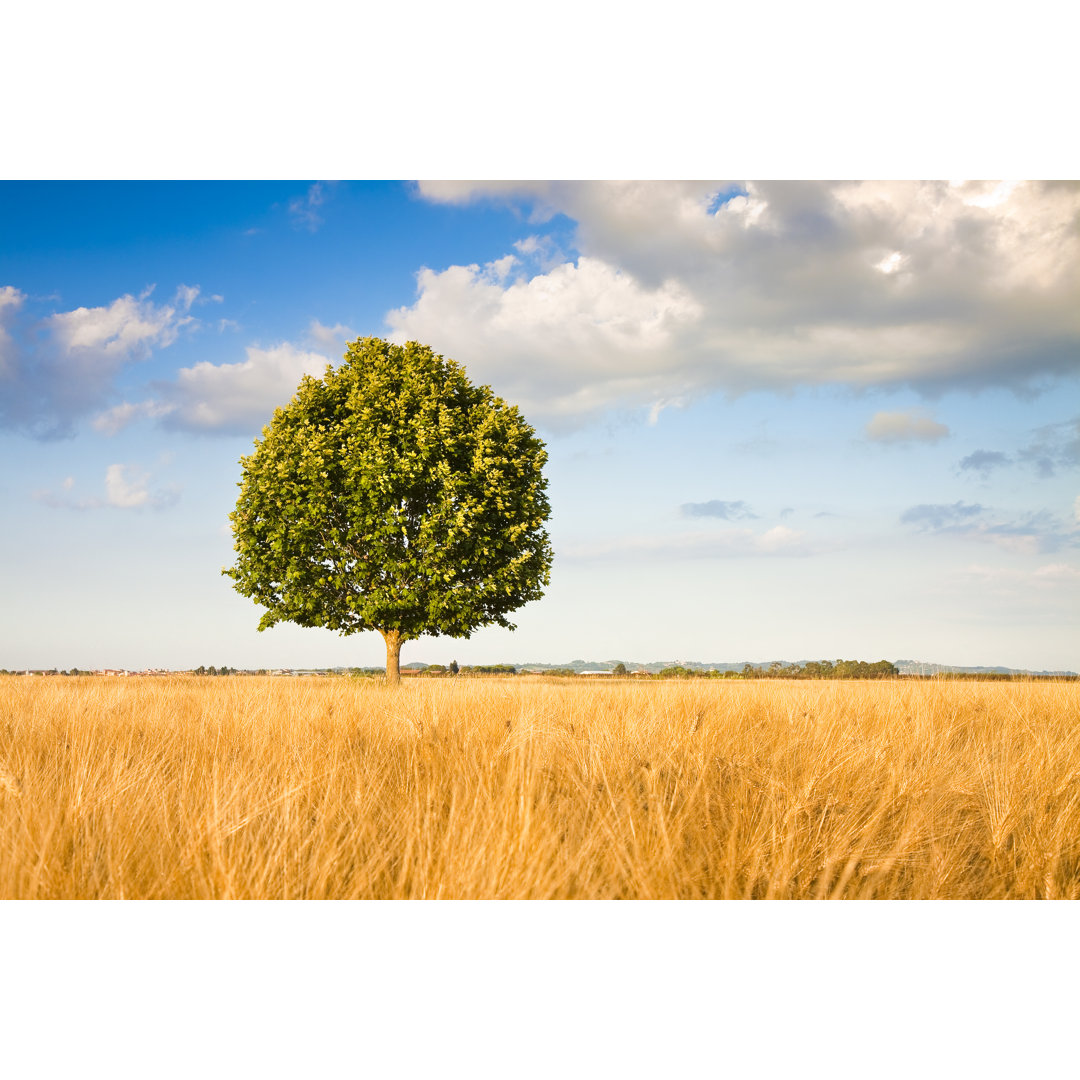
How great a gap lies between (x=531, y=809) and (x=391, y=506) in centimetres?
1288

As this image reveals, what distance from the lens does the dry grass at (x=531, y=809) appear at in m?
2.94

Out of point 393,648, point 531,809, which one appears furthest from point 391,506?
point 531,809

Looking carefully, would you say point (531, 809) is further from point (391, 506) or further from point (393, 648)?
point (393, 648)

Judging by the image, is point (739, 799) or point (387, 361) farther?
point (387, 361)

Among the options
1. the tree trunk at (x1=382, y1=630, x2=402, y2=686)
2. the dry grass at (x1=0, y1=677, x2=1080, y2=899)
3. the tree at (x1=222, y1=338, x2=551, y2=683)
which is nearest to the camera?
the dry grass at (x1=0, y1=677, x2=1080, y2=899)

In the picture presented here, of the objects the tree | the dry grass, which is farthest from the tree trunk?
the dry grass

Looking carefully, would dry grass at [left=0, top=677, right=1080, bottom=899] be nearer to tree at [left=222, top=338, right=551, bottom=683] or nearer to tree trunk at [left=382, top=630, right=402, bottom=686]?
tree at [left=222, top=338, right=551, bottom=683]

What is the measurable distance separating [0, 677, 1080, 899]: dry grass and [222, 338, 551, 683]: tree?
31.2 ft

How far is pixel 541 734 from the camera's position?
495 cm

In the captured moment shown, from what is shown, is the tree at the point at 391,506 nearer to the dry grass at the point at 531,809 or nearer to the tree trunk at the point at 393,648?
the tree trunk at the point at 393,648

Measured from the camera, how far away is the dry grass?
294 centimetres

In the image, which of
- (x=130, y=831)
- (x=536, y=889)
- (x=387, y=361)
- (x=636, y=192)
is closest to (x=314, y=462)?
(x=387, y=361)
